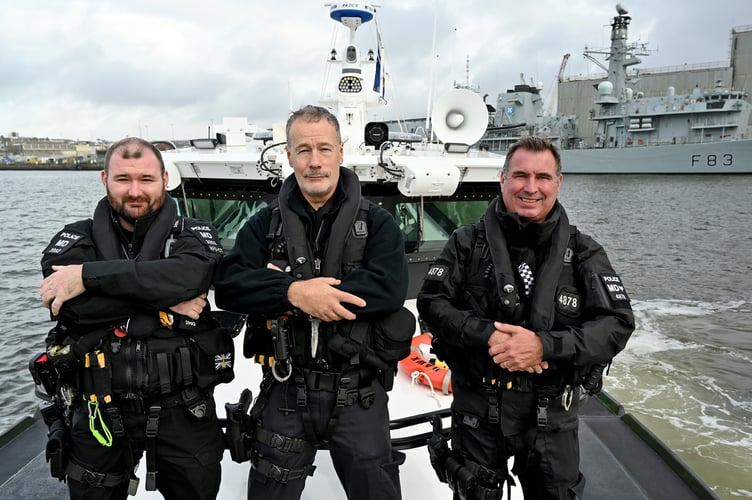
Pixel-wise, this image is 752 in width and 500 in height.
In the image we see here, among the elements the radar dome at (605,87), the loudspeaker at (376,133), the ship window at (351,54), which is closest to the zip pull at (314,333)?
the loudspeaker at (376,133)

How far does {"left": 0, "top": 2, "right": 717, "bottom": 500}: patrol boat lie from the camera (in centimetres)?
328

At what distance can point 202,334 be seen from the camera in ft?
7.72

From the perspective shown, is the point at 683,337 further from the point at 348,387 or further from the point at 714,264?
the point at 348,387

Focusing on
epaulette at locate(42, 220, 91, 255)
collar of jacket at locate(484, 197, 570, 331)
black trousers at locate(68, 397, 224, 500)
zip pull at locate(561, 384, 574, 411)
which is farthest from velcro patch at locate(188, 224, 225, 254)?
zip pull at locate(561, 384, 574, 411)

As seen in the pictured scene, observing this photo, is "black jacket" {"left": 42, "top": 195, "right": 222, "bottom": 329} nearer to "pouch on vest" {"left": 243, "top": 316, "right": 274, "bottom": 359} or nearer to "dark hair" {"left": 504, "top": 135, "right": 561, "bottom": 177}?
"pouch on vest" {"left": 243, "top": 316, "right": 274, "bottom": 359}

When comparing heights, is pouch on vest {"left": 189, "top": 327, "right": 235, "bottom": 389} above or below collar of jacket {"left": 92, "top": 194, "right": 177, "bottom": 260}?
below

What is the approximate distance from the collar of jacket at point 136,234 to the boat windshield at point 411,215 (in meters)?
2.78

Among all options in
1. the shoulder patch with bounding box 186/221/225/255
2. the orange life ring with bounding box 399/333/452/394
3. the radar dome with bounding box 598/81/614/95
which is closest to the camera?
the shoulder patch with bounding box 186/221/225/255

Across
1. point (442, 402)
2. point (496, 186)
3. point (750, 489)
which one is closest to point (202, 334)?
point (442, 402)

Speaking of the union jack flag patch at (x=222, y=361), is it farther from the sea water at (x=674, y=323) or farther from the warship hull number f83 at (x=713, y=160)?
the warship hull number f83 at (x=713, y=160)

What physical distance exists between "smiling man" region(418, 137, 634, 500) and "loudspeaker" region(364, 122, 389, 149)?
2841mm

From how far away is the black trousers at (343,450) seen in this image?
2.25 m

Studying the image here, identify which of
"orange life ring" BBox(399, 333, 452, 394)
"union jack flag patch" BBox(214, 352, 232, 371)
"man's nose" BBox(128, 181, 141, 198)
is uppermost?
"man's nose" BBox(128, 181, 141, 198)

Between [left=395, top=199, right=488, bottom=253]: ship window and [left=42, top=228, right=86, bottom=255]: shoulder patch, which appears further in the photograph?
[left=395, top=199, right=488, bottom=253]: ship window
